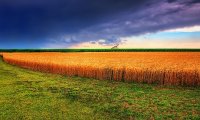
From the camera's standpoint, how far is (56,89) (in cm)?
1267

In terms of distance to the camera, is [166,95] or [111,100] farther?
[166,95]

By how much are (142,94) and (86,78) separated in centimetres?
579

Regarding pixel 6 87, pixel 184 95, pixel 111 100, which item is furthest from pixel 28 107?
pixel 184 95

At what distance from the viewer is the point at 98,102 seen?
9930mm

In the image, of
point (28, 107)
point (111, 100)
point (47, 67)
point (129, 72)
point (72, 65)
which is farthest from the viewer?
point (47, 67)

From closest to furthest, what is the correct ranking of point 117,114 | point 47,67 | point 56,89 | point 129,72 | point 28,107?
1. point 117,114
2. point 28,107
3. point 56,89
4. point 129,72
5. point 47,67

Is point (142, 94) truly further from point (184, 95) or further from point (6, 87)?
point (6, 87)

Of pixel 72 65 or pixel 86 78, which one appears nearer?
pixel 86 78

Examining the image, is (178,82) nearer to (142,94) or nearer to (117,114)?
(142,94)

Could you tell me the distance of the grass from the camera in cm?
830

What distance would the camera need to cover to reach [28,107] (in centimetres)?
923

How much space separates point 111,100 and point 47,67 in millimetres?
12129

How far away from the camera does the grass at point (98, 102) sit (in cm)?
830

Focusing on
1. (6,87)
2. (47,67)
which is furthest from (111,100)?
(47,67)
